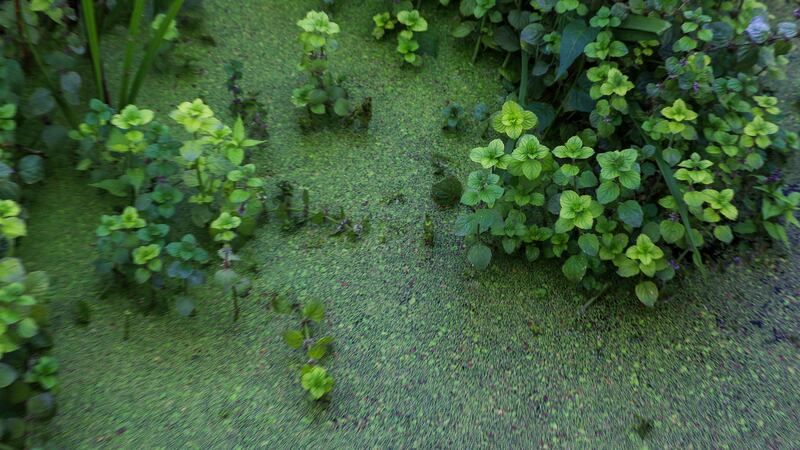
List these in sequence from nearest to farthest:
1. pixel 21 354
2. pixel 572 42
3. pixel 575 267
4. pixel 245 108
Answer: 1. pixel 21 354
2. pixel 575 267
3. pixel 572 42
4. pixel 245 108

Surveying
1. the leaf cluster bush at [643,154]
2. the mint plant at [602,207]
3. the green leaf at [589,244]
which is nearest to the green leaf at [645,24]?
the leaf cluster bush at [643,154]

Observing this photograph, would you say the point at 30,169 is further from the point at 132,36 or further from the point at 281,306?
the point at 281,306

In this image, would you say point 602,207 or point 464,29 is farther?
Answer: point 464,29

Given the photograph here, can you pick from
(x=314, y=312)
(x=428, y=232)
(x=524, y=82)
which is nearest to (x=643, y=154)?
(x=524, y=82)

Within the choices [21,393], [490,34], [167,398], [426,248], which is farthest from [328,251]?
[490,34]

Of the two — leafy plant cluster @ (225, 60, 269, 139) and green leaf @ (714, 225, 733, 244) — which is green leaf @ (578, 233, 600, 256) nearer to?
green leaf @ (714, 225, 733, 244)

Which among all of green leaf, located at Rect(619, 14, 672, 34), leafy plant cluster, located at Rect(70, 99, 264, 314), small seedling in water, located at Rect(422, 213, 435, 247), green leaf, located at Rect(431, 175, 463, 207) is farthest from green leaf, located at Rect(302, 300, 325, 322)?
green leaf, located at Rect(619, 14, 672, 34)

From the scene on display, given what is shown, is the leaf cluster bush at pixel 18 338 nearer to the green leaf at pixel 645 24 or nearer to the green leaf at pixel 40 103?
the green leaf at pixel 40 103
